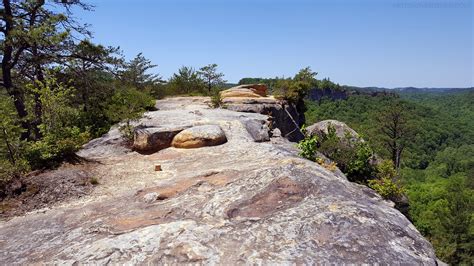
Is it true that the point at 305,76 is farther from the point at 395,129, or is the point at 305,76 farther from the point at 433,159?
the point at 433,159

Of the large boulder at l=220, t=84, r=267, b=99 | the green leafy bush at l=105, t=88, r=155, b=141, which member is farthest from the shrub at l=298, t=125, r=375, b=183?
the green leafy bush at l=105, t=88, r=155, b=141

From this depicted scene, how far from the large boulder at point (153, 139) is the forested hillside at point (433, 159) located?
14698mm

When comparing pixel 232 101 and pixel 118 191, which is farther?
pixel 232 101

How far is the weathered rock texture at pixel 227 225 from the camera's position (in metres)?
3.94

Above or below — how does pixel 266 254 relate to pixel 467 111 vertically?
above

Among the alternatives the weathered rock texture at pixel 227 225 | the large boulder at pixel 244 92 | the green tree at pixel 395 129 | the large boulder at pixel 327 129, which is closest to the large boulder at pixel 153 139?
the weathered rock texture at pixel 227 225

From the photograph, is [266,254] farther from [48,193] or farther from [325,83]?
[325,83]

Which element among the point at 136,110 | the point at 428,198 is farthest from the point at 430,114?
the point at 136,110

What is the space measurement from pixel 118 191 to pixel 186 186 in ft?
5.20

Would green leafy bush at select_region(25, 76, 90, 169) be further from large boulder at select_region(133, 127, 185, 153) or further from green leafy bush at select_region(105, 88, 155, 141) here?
green leafy bush at select_region(105, 88, 155, 141)

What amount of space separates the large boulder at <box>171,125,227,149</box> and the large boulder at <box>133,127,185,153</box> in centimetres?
24

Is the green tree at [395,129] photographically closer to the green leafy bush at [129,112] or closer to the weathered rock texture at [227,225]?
the green leafy bush at [129,112]

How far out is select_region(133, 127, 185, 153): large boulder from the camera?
1025 centimetres

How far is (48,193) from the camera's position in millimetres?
6875
